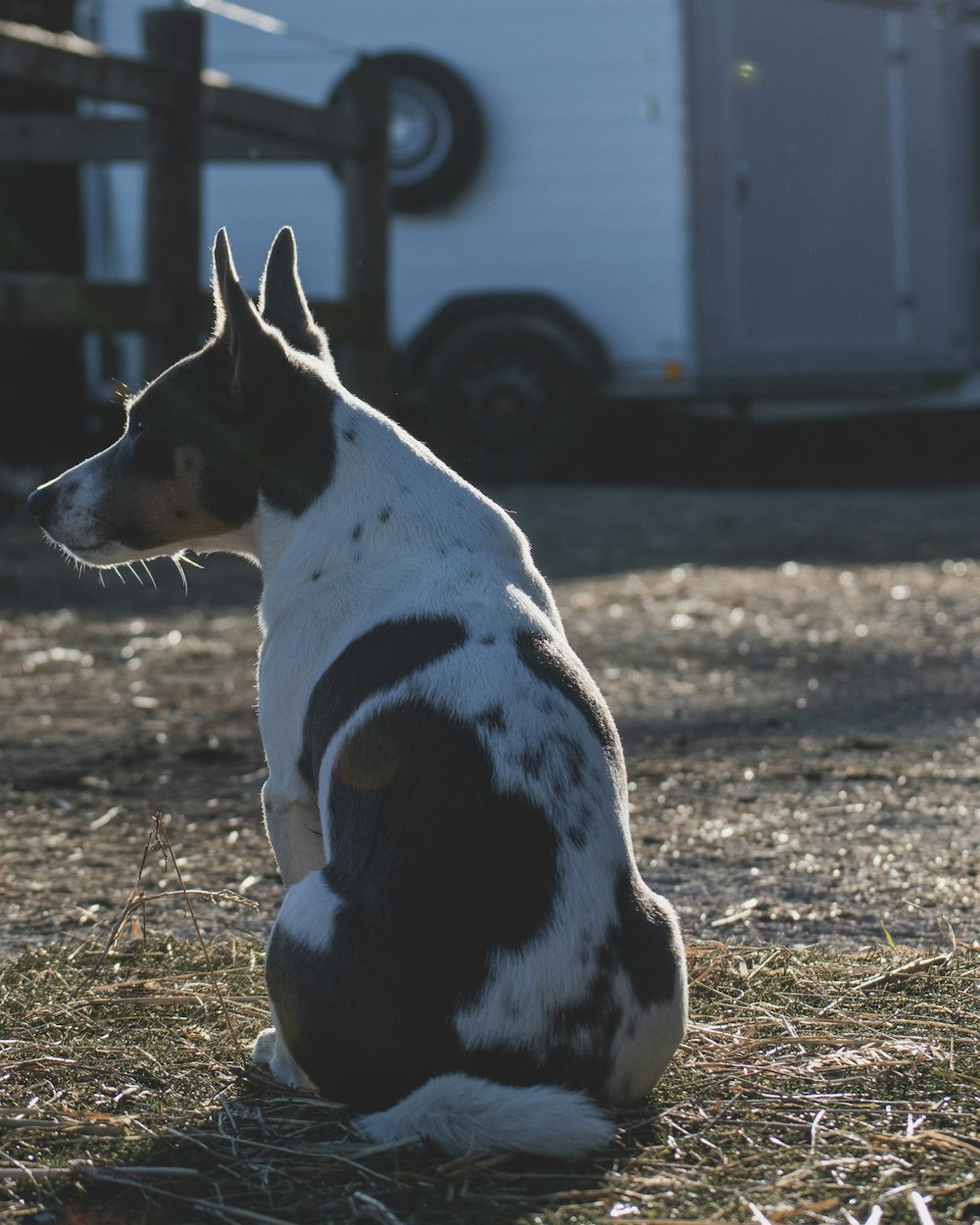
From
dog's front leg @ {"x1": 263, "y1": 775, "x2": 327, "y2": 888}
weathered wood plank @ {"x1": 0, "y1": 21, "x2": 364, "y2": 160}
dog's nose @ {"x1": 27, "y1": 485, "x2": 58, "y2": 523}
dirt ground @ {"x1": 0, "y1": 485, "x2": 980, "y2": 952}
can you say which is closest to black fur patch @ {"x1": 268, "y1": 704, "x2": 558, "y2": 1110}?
dog's front leg @ {"x1": 263, "y1": 775, "x2": 327, "y2": 888}

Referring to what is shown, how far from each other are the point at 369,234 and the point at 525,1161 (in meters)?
8.95

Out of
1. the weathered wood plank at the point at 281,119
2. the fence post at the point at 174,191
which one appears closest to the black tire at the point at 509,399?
the weathered wood plank at the point at 281,119

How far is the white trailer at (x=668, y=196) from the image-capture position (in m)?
12.8

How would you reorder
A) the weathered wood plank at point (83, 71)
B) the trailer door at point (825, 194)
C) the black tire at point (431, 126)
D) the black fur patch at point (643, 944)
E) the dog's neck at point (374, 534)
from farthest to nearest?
the black tire at point (431, 126)
the trailer door at point (825, 194)
the weathered wood plank at point (83, 71)
the dog's neck at point (374, 534)
the black fur patch at point (643, 944)

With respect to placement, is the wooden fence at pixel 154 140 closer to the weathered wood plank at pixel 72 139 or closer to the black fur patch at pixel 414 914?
the weathered wood plank at pixel 72 139

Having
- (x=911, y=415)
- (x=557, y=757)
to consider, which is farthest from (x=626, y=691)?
(x=911, y=415)

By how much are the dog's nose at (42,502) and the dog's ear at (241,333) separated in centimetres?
69

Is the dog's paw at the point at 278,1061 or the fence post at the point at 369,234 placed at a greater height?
the fence post at the point at 369,234

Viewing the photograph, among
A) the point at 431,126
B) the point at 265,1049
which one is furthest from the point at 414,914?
the point at 431,126

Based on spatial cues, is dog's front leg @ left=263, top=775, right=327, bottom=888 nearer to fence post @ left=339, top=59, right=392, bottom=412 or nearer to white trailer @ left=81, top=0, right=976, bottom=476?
fence post @ left=339, top=59, right=392, bottom=412

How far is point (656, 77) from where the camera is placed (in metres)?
12.8

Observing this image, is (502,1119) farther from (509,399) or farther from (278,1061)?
(509,399)

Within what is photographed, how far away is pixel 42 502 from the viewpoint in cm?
399

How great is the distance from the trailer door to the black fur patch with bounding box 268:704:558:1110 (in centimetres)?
1031
